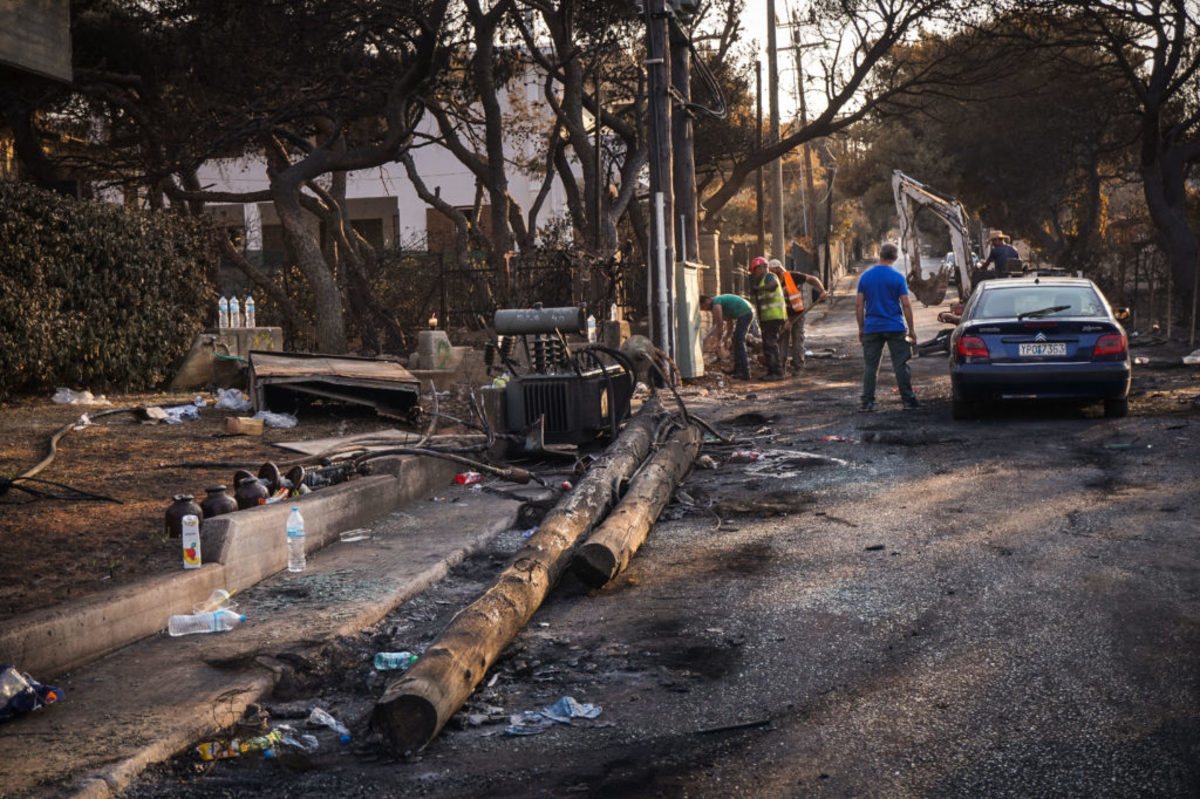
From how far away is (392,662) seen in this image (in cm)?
539

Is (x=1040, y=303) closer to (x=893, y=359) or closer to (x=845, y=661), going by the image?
(x=893, y=359)

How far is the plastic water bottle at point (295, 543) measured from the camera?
7.02m

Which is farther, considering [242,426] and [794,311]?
[794,311]

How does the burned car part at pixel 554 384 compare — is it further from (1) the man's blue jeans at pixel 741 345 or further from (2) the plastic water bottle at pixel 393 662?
(1) the man's blue jeans at pixel 741 345

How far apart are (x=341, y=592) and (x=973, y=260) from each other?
2420 centimetres

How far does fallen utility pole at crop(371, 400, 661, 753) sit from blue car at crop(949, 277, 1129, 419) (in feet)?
19.9

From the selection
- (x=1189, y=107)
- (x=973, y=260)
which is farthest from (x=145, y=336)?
(x=1189, y=107)

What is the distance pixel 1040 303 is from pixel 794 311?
7731 millimetres

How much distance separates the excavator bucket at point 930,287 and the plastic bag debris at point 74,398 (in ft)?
69.8

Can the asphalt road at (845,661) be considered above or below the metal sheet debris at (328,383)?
below

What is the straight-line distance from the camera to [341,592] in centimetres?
651

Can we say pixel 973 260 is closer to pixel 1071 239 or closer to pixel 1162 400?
pixel 1162 400

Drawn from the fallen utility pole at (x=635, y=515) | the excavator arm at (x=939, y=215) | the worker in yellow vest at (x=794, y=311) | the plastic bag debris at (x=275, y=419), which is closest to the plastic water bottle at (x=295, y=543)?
the fallen utility pole at (x=635, y=515)

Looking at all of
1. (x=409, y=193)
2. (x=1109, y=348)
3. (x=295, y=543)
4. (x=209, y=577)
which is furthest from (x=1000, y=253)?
(x=409, y=193)
